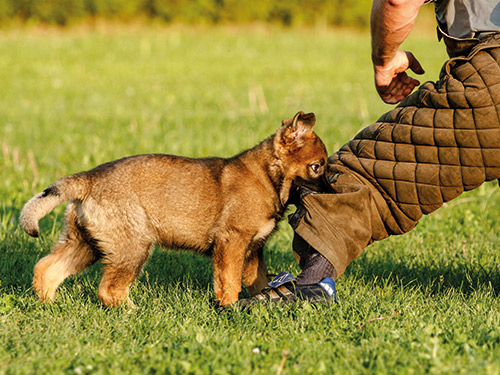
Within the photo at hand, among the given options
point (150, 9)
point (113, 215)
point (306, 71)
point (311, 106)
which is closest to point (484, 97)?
point (113, 215)

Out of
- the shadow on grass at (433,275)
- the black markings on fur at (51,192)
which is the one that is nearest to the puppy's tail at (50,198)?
the black markings on fur at (51,192)

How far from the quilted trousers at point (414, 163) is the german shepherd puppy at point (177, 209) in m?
0.44

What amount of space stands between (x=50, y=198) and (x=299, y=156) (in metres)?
1.81

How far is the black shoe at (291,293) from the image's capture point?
4.01 meters

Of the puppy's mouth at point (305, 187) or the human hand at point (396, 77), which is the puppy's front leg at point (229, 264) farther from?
the human hand at point (396, 77)

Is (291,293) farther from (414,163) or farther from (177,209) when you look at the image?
(414,163)

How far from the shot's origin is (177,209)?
4.48 meters

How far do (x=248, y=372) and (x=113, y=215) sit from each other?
1.61 meters

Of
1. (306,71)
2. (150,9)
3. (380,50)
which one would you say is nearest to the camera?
(380,50)

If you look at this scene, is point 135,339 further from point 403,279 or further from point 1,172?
point 1,172

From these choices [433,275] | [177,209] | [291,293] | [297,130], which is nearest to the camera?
[291,293]

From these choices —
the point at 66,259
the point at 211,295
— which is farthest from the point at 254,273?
the point at 66,259

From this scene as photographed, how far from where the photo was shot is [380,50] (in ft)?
14.0

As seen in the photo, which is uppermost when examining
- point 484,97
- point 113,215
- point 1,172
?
point 484,97
